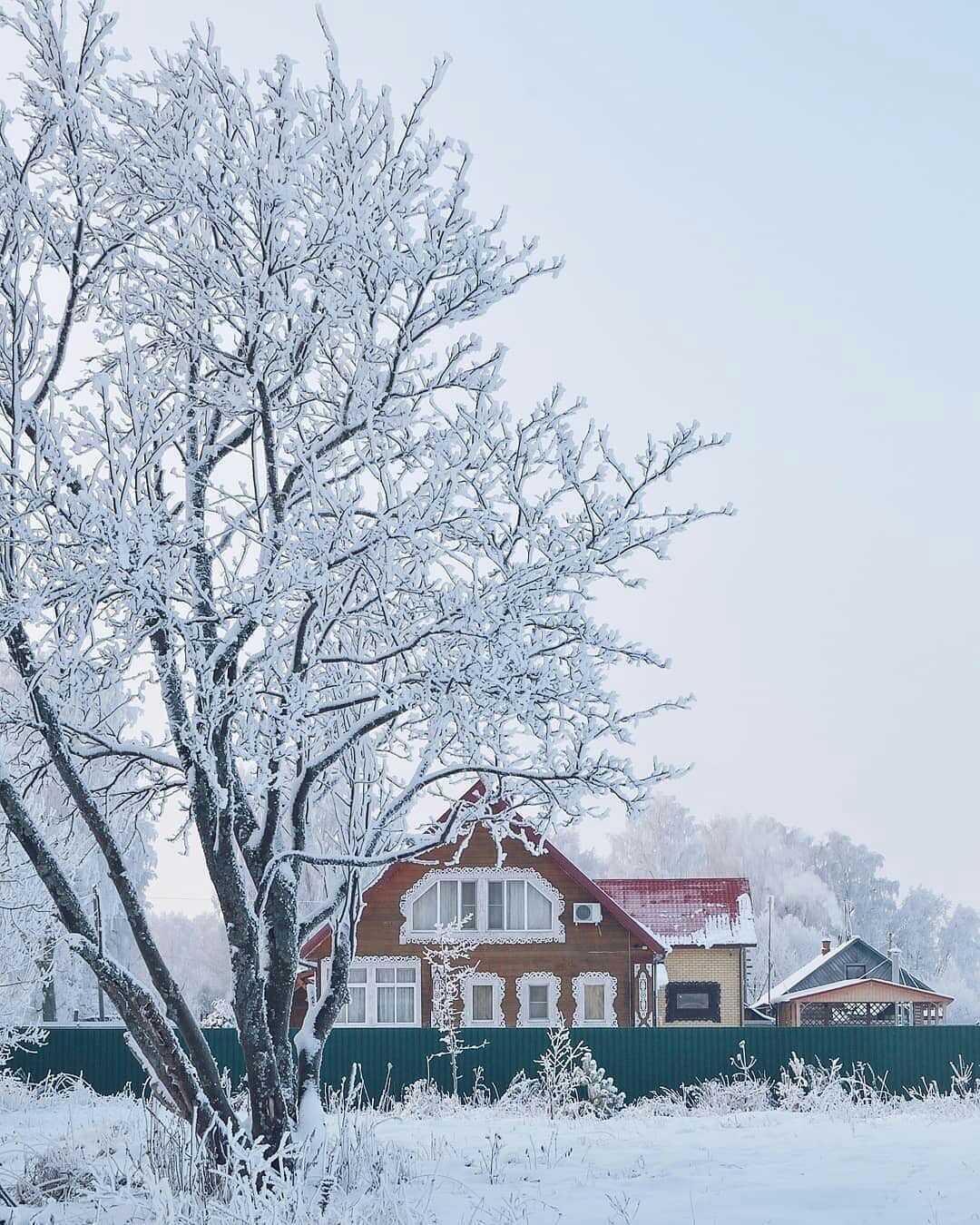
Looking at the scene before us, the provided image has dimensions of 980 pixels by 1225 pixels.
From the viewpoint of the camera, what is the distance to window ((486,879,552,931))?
2894 centimetres

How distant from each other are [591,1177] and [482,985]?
63.9 ft

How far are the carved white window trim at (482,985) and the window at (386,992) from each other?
1.00 metres

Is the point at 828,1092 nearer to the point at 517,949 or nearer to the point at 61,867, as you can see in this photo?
the point at 61,867

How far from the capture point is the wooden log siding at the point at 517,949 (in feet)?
93.8

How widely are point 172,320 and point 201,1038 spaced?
4.59 meters

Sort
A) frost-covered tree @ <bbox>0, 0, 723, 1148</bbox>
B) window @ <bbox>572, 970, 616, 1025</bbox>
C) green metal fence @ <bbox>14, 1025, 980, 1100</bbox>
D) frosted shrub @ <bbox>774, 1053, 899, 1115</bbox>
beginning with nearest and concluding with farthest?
frost-covered tree @ <bbox>0, 0, 723, 1148</bbox> < frosted shrub @ <bbox>774, 1053, 899, 1115</bbox> < green metal fence @ <bbox>14, 1025, 980, 1100</bbox> < window @ <bbox>572, 970, 616, 1025</bbox>

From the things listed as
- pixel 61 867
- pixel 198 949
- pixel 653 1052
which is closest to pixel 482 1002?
pixel 653 1052

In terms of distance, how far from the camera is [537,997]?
94.3 ft

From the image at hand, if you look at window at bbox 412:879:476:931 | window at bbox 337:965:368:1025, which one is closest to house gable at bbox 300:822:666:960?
window at bbox 412:879:476:931

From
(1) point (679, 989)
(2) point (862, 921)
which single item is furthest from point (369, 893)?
(2) point (862, 921)

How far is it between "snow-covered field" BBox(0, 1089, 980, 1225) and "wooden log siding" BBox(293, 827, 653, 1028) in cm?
1467

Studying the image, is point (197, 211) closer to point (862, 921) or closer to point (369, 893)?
point (369, 893)

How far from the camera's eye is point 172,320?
8703mm

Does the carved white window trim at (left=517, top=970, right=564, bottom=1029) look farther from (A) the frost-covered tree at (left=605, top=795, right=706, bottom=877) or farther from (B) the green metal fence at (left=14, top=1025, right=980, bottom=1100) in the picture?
(A) the frost-covered tree at (left=605, top=795, right=706, bottom=877)
